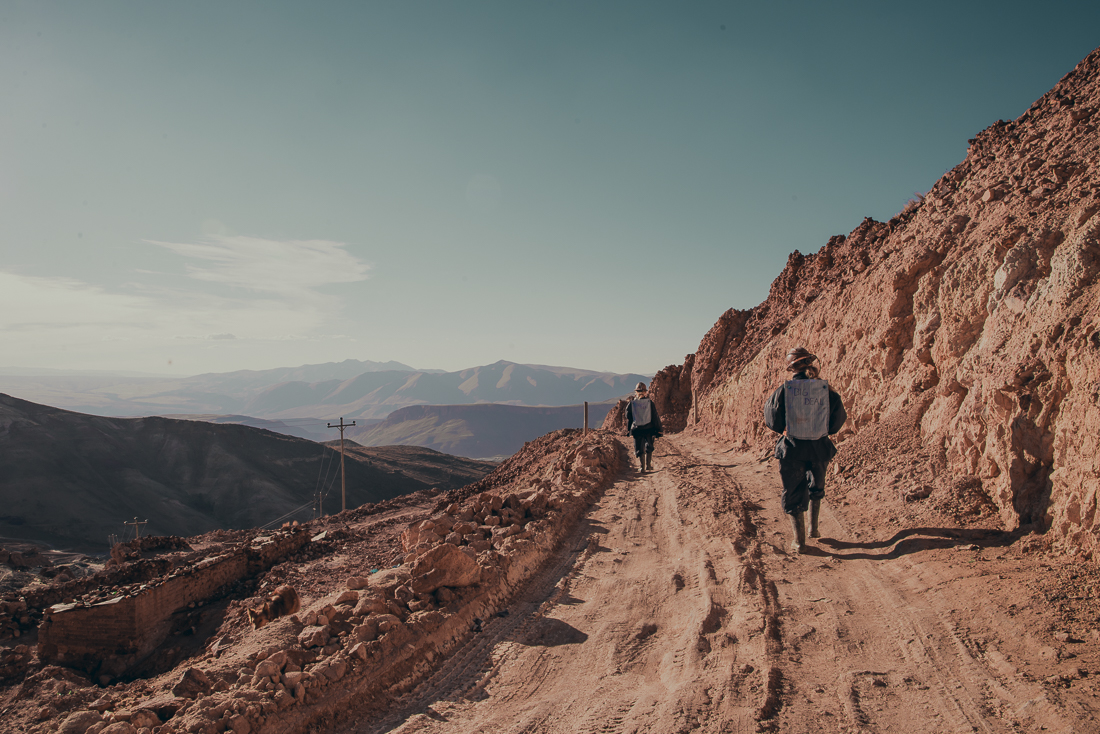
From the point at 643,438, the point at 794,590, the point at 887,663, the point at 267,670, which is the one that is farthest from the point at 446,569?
the point at 643,438

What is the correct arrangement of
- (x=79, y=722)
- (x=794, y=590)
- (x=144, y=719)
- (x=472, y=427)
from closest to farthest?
(x=144, y=719), (x=79, y=722), (x=794, y=590), (x=472, y=427)

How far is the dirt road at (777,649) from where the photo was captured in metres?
2.89

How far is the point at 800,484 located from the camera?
570 cm

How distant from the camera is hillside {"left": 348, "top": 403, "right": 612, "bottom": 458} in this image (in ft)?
486

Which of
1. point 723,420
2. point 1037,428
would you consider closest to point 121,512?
point 723,420

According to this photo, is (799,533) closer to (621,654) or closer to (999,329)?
(621,654)

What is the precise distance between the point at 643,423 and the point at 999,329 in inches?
242

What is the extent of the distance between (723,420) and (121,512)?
46.3m

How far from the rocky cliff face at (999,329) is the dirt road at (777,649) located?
2.89ft

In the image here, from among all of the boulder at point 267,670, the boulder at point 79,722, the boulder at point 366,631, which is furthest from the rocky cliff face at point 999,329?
the boulder at point 79,722

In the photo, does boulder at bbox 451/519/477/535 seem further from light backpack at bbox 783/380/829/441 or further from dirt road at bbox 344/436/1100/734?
light backpack at bbox 783/380/829/441

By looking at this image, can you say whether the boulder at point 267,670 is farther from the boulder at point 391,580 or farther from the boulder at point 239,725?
the boulder at point 391,580

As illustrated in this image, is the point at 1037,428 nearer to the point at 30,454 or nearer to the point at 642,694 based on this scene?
the point at 642,694

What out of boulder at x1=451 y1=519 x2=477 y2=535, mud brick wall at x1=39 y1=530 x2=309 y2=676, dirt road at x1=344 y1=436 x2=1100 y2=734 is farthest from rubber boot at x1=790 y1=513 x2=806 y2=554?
mud brick wall at x1=39 y1=530 x2=309 y2=676
